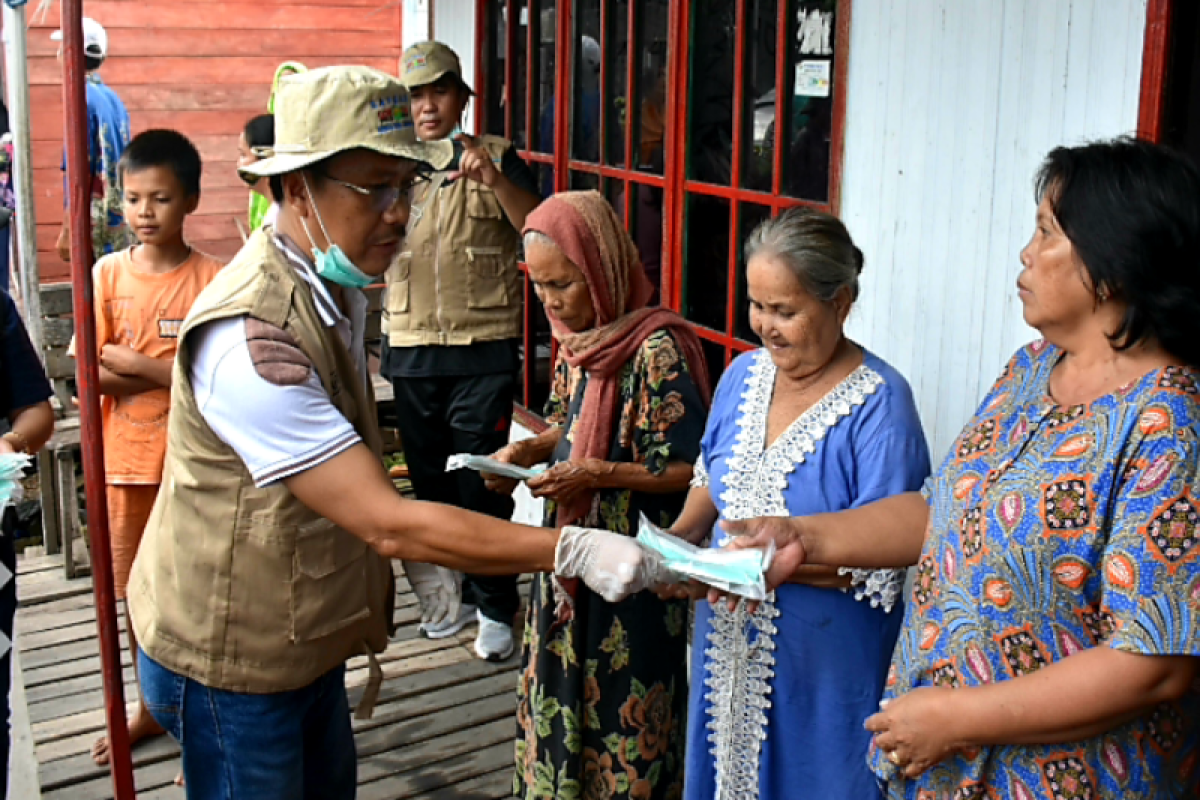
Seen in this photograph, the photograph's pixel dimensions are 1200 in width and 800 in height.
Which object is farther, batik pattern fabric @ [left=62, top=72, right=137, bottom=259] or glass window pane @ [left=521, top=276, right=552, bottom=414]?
batik pattern fabric @ [left=62, top=72, right=137, bottom=259]

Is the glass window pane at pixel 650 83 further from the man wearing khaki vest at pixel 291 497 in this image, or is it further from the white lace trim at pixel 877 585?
the white lace trim at pixel 877 585

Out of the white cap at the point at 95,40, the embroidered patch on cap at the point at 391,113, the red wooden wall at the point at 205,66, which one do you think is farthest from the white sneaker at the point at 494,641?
the red wooden wall at the point at 205,66

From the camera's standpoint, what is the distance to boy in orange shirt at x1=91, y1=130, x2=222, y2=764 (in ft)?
10.7

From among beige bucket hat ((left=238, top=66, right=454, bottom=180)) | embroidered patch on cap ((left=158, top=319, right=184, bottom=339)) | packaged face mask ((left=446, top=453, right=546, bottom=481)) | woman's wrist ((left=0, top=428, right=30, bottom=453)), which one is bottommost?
packaged face mask ((left=446, top=453, right=546, bottom=481))

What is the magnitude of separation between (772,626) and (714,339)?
156 cm

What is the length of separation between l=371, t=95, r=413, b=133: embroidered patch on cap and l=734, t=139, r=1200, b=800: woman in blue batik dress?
1.03 metres

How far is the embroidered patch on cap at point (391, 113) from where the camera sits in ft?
6.51

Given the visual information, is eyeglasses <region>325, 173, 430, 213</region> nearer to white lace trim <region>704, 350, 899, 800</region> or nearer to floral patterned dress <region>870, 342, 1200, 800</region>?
A: white lace trim <region>704, 350, 899, 800</region>

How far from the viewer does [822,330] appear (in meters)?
2.19

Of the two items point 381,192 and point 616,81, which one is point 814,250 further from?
point 616,81

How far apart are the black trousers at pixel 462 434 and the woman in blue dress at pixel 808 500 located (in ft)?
5.94

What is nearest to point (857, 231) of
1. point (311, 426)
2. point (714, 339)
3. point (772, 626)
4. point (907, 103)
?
point (907, 103)

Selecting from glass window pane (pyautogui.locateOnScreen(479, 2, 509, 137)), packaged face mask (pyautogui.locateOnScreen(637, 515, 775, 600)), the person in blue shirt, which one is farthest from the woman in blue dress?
the person in blue shirt

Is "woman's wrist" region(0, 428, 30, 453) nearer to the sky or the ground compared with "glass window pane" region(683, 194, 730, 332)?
nearer to the ground
